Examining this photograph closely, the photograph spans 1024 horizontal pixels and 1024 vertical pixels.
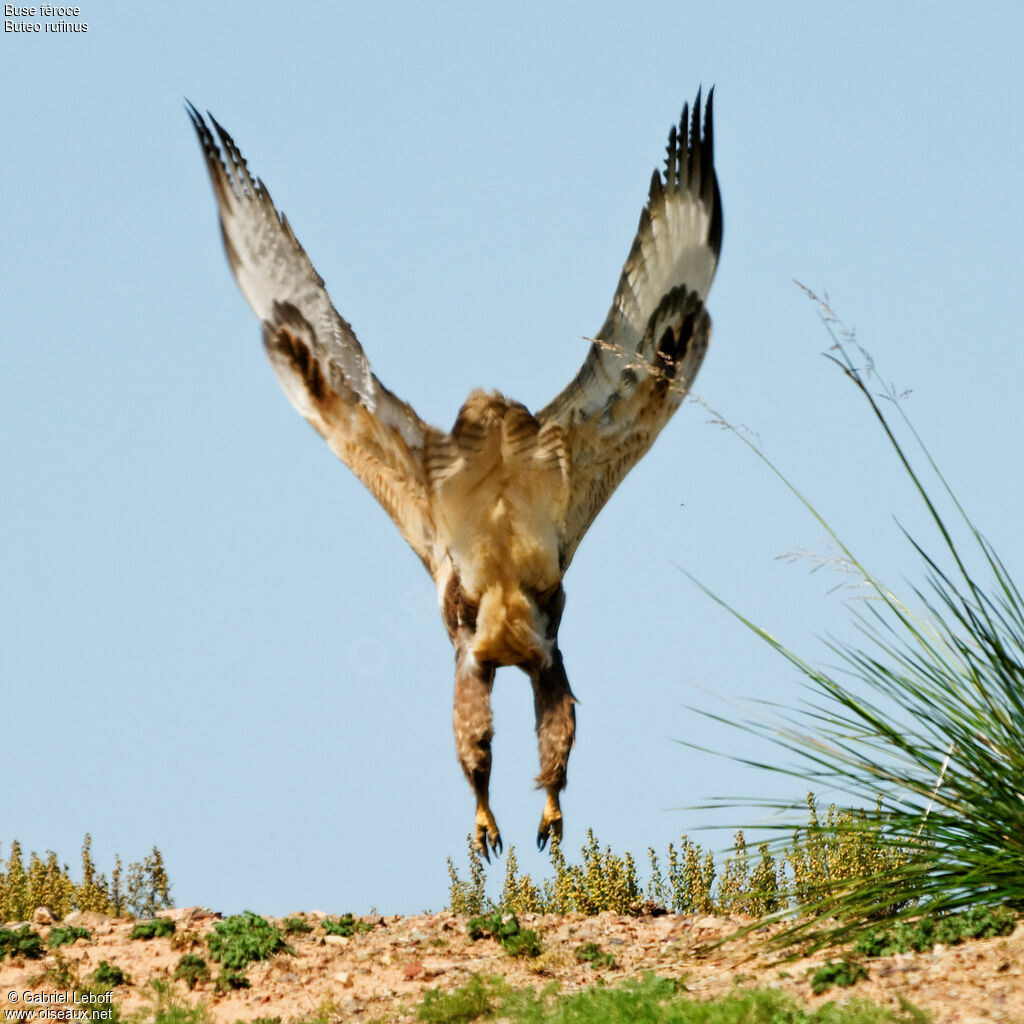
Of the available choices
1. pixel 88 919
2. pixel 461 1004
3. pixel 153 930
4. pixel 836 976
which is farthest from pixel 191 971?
pixel 836 976

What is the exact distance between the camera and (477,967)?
5914 millimetres

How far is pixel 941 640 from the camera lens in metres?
4.84

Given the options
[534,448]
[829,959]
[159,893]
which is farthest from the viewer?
[159,893]

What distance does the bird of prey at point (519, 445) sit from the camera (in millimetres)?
6961

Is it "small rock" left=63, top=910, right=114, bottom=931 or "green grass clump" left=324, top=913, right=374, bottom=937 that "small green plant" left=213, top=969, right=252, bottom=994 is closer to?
"green grass clump" left=324, top=913, right=374, bottom=937

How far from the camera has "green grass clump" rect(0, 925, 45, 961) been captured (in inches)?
245

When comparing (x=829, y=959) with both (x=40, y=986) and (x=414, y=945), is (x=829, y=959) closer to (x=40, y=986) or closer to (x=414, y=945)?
(x=414, y=945)

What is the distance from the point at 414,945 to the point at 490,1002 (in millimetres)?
1002

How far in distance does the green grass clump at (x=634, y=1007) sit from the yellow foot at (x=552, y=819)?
1414 mm

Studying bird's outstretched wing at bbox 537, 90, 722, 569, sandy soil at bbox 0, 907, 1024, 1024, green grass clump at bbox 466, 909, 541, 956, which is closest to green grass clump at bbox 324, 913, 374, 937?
sandy soil at bbox 0, 907, 1024, 1024

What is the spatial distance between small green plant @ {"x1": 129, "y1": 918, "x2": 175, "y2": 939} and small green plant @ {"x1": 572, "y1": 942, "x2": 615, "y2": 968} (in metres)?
1.86

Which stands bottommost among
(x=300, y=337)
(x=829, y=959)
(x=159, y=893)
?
(x=829, y=959)

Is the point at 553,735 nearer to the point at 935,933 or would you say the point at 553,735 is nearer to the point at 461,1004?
the point at 461,1004

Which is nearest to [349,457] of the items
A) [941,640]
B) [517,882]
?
[517,882]
